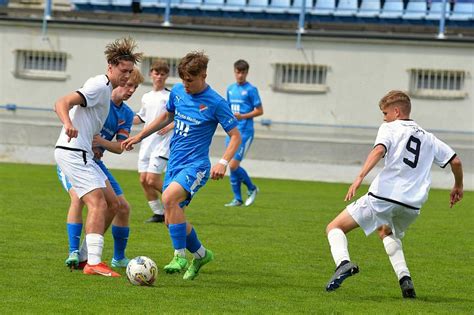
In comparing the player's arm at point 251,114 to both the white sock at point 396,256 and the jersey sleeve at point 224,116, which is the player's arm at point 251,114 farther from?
the white sock at point 396,256

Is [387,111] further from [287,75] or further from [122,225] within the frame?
[287,75]

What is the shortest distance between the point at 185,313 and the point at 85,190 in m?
2.17

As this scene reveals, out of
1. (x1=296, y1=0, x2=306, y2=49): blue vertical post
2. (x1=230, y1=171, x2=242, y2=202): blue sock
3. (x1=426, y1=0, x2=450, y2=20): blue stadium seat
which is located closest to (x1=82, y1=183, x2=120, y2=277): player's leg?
(x1=230, y1=171, x2=242, y2=202): blue sock

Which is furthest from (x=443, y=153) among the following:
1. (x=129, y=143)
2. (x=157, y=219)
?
(x=157, y=219)

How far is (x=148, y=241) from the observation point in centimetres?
1215

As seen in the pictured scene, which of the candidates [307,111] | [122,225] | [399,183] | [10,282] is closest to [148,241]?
[122,225]

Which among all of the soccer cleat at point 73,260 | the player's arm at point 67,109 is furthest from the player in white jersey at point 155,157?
the player's arm at point 67,109

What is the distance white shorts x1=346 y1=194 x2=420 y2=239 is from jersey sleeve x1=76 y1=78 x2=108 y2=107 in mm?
2338

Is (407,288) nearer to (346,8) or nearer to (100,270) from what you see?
(100,270)

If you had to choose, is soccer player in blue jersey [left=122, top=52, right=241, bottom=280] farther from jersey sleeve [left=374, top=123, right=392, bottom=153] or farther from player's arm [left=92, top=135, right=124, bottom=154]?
jersey sleeve [left=374, top=123, right=392, bottom=153]

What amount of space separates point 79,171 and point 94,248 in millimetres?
673

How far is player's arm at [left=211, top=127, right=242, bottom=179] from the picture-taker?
9.12 m

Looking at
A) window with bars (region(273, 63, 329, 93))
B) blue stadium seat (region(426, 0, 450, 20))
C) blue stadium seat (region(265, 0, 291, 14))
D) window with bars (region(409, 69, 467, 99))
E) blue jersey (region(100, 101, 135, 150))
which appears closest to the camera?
blue jersey (region(100, 101, 135, 150))

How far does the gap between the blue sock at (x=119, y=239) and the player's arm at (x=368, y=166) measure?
8.17 feet
